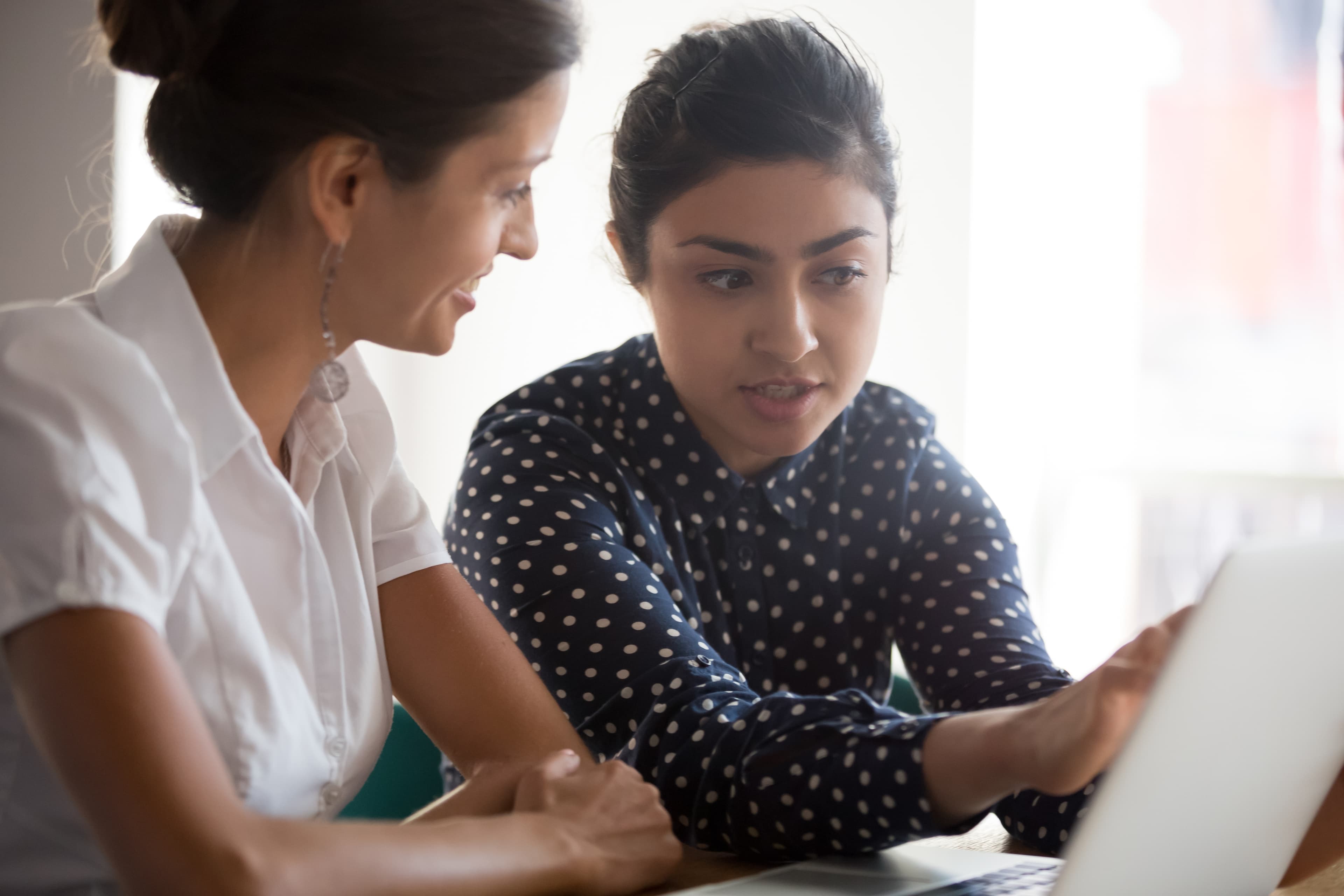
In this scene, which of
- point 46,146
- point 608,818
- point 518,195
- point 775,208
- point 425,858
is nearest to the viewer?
point 425,858

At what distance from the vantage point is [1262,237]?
142 inches

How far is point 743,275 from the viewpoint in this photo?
131cm

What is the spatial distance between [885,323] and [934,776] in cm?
273

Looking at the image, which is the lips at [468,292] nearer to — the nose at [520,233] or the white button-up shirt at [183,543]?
the nose at [520,233]

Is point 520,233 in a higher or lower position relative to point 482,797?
higher

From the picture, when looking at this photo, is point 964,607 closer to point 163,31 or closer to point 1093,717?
point 1093,717

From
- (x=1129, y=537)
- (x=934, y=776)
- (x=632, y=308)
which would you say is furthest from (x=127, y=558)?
(x=1129, y=537)

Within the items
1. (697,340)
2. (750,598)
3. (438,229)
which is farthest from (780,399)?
(438,229)

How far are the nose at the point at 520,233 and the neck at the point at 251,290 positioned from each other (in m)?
0.16

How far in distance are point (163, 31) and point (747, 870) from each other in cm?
74

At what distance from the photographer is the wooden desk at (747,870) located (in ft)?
2.92

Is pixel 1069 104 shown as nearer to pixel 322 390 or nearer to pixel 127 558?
pixel 322 390

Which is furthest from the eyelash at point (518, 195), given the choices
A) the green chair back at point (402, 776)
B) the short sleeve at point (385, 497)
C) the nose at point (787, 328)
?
the green chair back at point (402, 776)

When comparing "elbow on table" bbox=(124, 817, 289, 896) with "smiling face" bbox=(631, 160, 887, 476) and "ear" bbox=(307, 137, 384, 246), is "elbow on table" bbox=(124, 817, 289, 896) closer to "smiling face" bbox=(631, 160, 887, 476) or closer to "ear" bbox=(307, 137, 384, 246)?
"ear" bbox=(307, 137, 384, 246)
